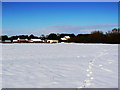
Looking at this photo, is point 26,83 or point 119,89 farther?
point 26,83

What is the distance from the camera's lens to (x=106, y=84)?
5.23 meters

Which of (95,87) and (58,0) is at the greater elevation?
(58,0)

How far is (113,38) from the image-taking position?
74.9 meters

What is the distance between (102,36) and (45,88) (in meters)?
80.1

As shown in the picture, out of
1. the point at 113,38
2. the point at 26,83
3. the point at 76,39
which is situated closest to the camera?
the point at 26,83

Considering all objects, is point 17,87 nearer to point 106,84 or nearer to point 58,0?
point 106,84

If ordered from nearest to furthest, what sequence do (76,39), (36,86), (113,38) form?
(36,86) < (113,38) < (76,39)

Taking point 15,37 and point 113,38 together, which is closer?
point 113,38

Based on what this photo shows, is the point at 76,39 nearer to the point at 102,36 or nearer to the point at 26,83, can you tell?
the point at 102,36

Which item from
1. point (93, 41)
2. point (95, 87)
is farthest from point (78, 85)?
point (93, 41)

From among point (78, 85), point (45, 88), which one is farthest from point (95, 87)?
point (45, 88)

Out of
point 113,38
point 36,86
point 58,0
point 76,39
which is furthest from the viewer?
point 76,39

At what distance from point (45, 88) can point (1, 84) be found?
1.52 metres

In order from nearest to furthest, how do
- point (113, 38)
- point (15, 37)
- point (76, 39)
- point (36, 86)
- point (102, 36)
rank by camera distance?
point (36, 86) < point (113, 38) < point (102, 36) < point (76, 39) < point (15, 37)
